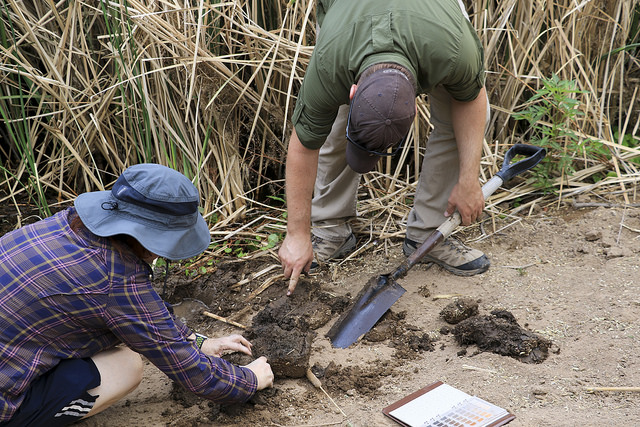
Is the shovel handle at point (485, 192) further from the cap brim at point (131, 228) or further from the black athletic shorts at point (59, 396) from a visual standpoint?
the black athletic shorts at point (59, 396)

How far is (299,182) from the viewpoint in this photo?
232 cm

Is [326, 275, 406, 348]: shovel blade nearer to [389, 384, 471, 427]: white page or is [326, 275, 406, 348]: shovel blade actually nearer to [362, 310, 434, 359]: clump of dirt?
[362, 310, 434, 359]: clump of dirt

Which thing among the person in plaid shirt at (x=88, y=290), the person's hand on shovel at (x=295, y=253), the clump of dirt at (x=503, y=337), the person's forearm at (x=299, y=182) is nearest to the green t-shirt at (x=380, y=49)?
the person's forearm at (x=299, y=182)

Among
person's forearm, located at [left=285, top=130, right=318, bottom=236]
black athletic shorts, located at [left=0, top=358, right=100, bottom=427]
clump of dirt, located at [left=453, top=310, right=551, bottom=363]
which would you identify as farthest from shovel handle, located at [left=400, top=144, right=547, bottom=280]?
black athletic shorts, located at [left=0, top=358, right=100, bottom=427]

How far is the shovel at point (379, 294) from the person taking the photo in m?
Answer: 2.43

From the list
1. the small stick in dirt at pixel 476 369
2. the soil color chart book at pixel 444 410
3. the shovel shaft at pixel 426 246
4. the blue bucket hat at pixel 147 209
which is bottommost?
the small stick in dirt at pixel 476 369

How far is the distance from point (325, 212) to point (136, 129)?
1192 millimetres

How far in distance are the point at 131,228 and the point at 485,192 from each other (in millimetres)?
1588

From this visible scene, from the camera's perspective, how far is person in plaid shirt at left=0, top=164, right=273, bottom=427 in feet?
5.47

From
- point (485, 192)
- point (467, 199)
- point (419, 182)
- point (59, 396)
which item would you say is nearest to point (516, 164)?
point (485, 192)

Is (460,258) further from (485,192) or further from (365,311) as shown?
(365,311)

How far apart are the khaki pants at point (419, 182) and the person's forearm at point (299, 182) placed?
0.50 metres

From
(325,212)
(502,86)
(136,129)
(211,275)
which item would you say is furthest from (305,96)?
(502,86)

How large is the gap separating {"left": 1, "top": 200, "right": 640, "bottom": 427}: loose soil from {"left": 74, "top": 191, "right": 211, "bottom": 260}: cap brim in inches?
26.2
